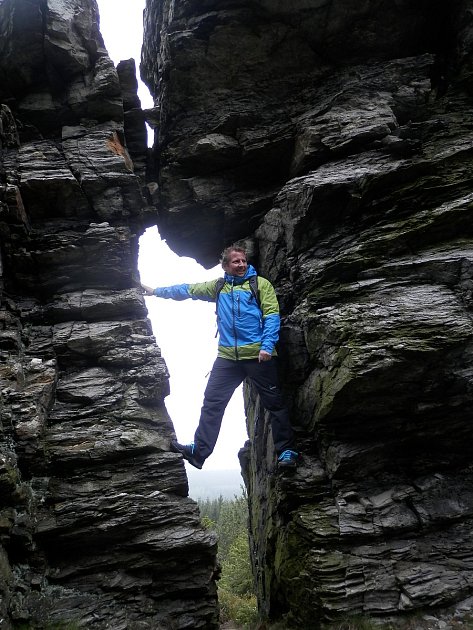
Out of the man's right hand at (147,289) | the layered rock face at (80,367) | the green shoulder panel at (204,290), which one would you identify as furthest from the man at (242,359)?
the man's right hand at (147,289)

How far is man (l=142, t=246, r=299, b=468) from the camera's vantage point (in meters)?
10.5

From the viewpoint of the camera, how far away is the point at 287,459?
34.2 ft

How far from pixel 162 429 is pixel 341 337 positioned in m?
5.01

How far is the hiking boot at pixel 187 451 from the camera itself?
33.0 feet

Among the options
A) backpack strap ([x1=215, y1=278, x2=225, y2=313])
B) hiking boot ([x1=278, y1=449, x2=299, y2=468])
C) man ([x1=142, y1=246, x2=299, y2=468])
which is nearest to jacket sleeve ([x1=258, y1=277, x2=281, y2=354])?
man ([x1=142, y1=246, x2=299, y2=468])

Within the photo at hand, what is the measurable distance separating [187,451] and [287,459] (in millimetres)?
2501

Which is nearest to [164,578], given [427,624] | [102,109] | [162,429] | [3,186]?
[162,429]

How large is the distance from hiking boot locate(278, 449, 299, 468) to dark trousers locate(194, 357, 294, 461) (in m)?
0.16

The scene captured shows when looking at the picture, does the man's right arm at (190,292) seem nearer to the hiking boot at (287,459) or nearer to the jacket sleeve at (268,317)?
the jacket sleeve at (268,317)

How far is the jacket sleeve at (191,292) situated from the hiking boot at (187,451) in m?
4.23

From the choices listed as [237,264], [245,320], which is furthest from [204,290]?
[245,320]

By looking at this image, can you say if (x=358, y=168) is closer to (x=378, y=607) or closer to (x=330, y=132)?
(x=330, y=132)

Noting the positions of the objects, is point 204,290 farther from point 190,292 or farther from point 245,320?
point 245,320

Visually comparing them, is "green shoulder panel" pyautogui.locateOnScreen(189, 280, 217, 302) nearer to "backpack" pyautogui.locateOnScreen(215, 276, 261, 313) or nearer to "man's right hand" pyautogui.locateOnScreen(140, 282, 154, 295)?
"backpack" pyautogui.locateOnScreen(215, 276, 261, 313)
